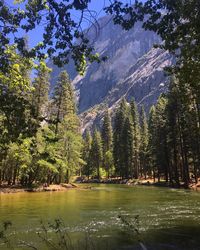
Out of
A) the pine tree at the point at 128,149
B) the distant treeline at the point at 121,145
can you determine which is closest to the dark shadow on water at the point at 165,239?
the distant treeline at the point at 121,145

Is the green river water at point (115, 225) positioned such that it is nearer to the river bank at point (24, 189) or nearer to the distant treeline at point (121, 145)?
the distant treeline at point (121, 145)

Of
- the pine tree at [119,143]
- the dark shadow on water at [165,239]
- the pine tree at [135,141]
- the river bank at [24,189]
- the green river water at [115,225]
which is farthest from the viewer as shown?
the pine tree at [119,143]

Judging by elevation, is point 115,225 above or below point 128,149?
below

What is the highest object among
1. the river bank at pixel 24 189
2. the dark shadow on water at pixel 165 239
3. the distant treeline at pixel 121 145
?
the distant treeline at pixel 121 145

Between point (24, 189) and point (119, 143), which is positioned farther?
point (119, 143)

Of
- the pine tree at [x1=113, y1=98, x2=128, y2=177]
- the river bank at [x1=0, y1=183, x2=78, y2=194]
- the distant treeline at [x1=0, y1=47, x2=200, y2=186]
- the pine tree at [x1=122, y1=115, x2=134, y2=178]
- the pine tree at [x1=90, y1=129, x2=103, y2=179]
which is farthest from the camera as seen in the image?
the pine tree at [x1=90, y1=129, x2=103, y2=179]

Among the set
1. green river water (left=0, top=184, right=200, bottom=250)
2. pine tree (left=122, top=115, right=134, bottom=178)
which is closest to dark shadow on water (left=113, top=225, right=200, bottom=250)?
green river water (left=0, top=184, right=200, bottom=250)

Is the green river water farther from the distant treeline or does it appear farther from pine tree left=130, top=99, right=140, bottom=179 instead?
pine tree left=130, top=99, right=140, bottom=179

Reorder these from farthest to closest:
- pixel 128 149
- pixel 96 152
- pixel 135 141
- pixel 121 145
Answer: pixel 96 152 → pixel 135 141 → pixel 121 145 → pixel 128 149

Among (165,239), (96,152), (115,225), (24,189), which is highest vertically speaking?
(96,152)

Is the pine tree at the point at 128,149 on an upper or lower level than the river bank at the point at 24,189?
upper

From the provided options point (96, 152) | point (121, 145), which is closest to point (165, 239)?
point (121, 145)

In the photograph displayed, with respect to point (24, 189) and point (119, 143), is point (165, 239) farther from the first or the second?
point (119, 143)

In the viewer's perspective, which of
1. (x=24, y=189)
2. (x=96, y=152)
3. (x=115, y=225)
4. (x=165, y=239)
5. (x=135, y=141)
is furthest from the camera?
(x=96, y=152)
